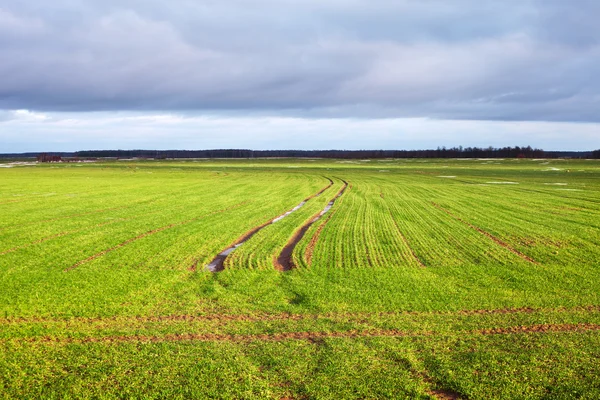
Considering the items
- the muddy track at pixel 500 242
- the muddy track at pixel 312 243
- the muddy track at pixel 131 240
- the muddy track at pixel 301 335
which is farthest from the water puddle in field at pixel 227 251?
the muddy track at pixel 500 242

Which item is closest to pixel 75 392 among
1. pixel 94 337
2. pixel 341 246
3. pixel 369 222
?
pixel 94 337

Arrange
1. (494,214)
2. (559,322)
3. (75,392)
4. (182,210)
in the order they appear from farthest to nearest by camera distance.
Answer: (182,210), (494,214), (559,322), (75,392)

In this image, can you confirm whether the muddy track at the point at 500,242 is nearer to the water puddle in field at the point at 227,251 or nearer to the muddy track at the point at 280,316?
the muddy track at the point at 280,316

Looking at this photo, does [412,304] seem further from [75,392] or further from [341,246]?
[75,392]

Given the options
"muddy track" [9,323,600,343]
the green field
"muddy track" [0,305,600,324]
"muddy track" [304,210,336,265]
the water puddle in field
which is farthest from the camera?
"muddy track" [304,210,336,265]

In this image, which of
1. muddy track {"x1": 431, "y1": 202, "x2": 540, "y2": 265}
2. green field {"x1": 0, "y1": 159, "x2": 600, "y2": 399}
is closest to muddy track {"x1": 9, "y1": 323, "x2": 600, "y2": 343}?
green field {"x1": 0, "y1": 159, "x2": 600, "y2": 399}

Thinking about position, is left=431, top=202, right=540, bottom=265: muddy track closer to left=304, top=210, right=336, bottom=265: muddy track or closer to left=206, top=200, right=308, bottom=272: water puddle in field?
left=304, top=210, right=336, bottom=265: muddy track
